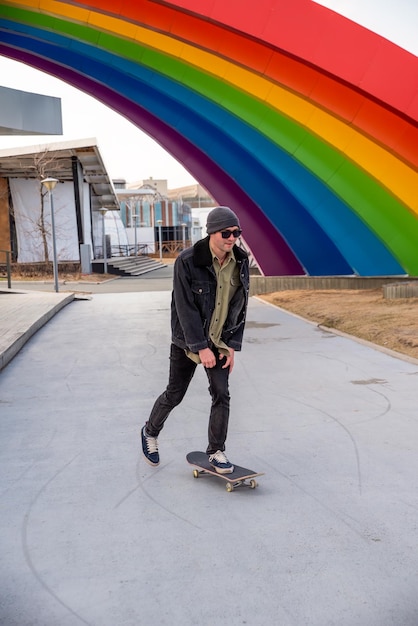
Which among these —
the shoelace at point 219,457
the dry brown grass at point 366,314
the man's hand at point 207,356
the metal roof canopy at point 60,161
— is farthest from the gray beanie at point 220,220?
the metal roof canopy at point 60,161

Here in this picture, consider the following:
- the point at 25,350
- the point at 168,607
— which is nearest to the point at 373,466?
the point at 168,607

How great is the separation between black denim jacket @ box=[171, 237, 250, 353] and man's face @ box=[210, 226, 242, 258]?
0.07 m

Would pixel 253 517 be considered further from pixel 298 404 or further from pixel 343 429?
pixel 298 404

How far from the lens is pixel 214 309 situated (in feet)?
13.3

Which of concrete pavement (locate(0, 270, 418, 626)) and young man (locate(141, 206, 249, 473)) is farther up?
young man (locate(141, 206, 249, 473))

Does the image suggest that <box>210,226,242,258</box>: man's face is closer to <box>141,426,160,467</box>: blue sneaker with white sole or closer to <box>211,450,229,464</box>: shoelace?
<box>211,450,229,464</box>: shoelace

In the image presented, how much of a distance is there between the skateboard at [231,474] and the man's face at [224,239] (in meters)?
1.37

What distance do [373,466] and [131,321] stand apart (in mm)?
10057

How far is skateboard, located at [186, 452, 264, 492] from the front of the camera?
3920 millimetres

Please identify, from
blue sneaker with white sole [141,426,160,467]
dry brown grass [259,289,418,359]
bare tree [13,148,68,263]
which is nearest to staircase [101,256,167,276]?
bare tree [13,148,68,263]

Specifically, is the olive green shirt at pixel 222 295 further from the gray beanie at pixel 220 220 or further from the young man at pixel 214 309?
the gray beanie at pixel 220 220

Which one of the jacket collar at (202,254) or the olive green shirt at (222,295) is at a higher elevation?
the jacket collar at (202,254)

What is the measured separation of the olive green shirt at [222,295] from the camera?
401cm

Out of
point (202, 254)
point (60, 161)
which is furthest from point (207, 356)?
point (60, 161)
